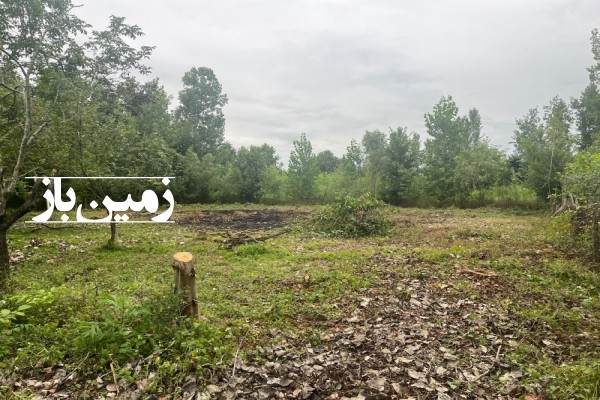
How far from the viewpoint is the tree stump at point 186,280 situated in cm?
388

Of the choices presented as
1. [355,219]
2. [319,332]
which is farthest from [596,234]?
[355,219]

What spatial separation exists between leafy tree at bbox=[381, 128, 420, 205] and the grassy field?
18860 millimetres

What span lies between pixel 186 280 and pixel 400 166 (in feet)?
77.2

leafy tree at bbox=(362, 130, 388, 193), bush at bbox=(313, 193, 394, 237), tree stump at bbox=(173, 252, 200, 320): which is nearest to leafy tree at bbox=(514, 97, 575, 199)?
leafy tree at bbox=(362, 130, 388, 193)

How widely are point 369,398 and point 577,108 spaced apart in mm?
32882

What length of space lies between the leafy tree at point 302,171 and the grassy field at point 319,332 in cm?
2026

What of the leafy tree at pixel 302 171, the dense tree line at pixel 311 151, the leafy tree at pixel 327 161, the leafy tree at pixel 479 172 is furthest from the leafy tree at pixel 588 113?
the leafy tree at pixel 327 161

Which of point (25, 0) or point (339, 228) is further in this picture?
point (25, 0)

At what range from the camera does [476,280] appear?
5824 mm

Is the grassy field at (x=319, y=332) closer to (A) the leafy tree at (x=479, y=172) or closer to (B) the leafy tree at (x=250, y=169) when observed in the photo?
(A) the leafy tree at (x=479, y=172)

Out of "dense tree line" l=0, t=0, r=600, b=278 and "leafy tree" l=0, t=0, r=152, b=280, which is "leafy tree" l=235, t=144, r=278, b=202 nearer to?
"dense tree line" l=0, t=0, r=600, b=278

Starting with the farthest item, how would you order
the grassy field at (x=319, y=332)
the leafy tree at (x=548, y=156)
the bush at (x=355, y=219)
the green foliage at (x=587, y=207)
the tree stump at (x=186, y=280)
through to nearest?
the leafy tree at (x=548, y=156) → the bush at (x=355, y=219) → the green foliage at (x=587, y=207) → the tree stump at (x=186, y=280) → the grassy field at (x=319, y=332)

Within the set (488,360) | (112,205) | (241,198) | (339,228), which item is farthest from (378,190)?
(488,360)

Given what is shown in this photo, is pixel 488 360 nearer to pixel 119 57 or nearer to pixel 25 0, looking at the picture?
pixel 25 0
